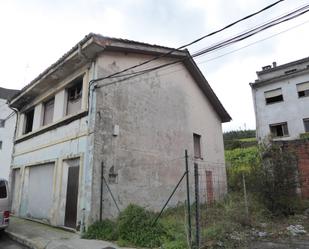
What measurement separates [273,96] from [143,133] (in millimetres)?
18521

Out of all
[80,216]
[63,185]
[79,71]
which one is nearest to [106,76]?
[79,71]

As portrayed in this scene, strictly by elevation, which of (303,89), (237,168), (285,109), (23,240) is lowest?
(23,240)

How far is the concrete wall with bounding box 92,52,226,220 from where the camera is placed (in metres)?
8.38

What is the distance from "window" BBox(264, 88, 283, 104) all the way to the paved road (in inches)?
908

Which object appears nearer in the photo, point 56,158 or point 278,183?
point 278,183

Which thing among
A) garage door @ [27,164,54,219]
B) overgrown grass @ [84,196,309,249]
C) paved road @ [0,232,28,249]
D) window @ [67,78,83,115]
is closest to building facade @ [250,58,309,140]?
overgrown grass @ [84,196,309,249]

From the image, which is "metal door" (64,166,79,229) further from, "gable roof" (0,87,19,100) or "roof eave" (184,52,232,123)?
"gable roof" (0,87,19,100)

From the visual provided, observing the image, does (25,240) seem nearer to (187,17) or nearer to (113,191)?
(113,191)

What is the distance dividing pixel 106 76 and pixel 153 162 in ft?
12.5

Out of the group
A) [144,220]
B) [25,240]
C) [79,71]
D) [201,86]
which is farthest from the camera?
[201,86]

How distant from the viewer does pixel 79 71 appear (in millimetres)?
9555

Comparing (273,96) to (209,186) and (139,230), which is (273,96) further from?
(139,230)

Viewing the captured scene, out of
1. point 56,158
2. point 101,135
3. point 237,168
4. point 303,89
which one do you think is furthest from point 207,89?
point 303,89

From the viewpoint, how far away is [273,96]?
23.8 metres
